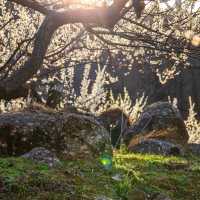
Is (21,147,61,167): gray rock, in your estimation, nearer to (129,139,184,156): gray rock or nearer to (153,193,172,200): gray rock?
(153,193,172,200): gray rock

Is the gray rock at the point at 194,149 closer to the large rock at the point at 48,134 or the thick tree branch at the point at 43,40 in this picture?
the large rock at the point at 48,134

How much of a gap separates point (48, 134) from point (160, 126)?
22.1 feet

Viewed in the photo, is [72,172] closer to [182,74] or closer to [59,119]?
[59,119]

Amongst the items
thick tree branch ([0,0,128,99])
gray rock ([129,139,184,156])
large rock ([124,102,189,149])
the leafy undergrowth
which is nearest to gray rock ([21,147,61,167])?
the leafy undergrowth

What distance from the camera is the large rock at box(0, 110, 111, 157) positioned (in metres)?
7.75

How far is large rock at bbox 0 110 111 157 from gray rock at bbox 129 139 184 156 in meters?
2.84

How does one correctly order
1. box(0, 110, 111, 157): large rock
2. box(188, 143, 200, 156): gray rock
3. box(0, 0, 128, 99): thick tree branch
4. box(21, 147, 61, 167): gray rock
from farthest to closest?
box(188, 143, 200, 156): gray rock
box(0, 110, 111, 157): large rock
box(21, 147, 61, 167): gray rock
box(0, 0, 128, 99): thick tree branch

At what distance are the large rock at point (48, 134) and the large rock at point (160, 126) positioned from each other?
4.94m

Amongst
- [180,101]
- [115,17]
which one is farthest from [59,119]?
[180,101]

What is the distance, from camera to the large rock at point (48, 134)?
7746 millimetres

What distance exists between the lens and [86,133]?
8.20 meters

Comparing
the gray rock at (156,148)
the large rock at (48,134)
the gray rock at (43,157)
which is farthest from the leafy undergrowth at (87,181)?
the gray rock at (156,148)

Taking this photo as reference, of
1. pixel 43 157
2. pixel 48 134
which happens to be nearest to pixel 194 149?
pixel 48 134

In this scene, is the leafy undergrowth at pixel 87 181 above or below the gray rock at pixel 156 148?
below
